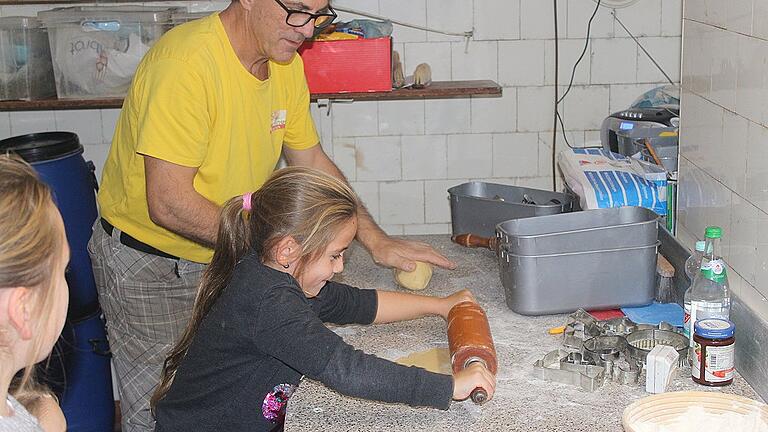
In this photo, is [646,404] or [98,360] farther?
[98,360]

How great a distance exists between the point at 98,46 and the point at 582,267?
6.30ft

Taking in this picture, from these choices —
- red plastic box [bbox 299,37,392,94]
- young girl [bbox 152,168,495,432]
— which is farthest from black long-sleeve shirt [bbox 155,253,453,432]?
red plastic box [bbox 299,37,392,94]

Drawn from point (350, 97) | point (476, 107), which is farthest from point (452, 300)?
point (476, 107)

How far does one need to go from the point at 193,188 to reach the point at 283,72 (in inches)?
18.2

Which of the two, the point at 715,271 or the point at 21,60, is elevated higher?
the point at 21,60

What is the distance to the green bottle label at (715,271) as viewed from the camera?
192 cm

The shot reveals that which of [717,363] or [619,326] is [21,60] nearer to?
[619,326]

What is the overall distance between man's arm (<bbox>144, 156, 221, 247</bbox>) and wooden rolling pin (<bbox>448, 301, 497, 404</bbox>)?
62 centimetres

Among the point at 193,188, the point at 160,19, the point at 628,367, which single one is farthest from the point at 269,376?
the point at 160,19

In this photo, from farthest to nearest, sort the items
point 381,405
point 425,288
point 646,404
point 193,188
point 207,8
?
1. point 207,8
2. point 425,288
3. point 193,188
4. point 381,405
5. point 646,404

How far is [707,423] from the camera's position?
170 cm

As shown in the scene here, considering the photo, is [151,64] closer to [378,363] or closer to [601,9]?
[378,363]

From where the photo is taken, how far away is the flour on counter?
1666mm

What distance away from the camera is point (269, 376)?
1.96m
